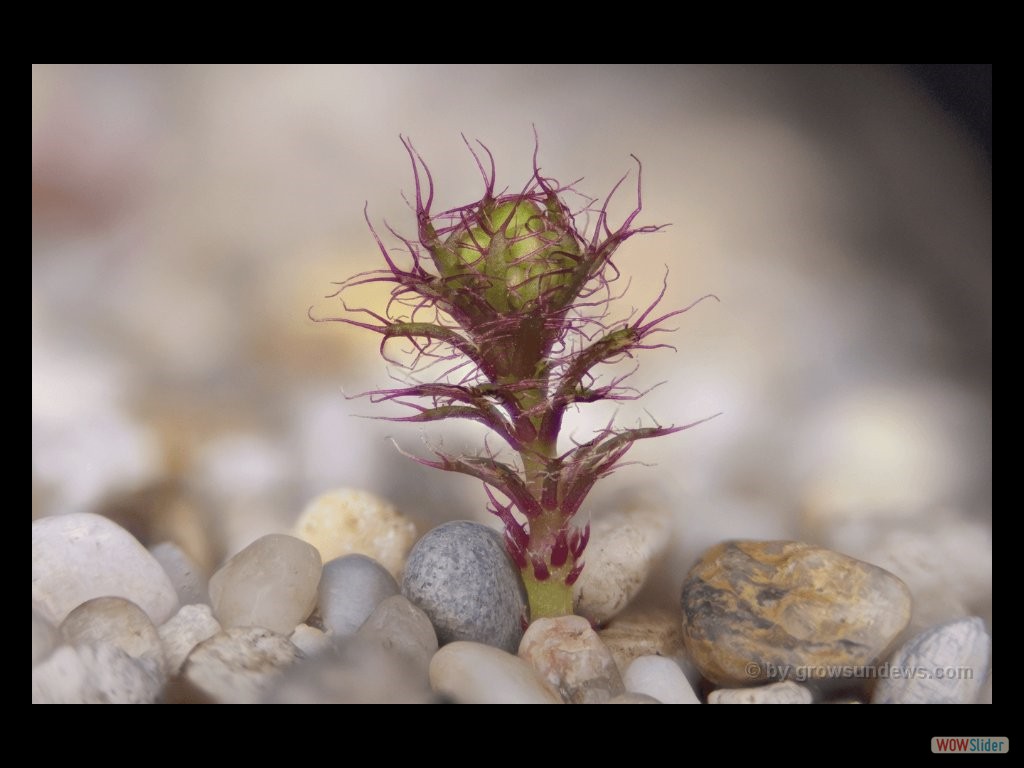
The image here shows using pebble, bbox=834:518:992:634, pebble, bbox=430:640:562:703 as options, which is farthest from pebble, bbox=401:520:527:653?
pebble, bbox=834:518:992:634

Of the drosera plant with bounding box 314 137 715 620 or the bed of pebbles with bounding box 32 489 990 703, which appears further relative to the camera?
the drosera plant with bounding box 314 137 715 620

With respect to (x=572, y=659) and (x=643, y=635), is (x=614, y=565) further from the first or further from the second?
(x=572, y=659)

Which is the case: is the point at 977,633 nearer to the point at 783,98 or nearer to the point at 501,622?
the point at 501,622

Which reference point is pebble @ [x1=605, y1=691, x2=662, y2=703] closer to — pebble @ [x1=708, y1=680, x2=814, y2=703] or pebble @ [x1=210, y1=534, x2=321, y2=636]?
pebble @ [x1=708, y1=680, x2=814, y2=703]

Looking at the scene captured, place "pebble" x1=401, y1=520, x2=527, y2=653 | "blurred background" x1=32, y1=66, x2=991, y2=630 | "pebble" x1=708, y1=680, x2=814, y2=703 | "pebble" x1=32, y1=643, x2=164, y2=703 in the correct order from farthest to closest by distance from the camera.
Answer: "blurred background" x1=32, y1=66, x2=991, y2=630 → "pebble" x1=401, y1=520, x2=527, y2=653 → "pebble" x1=708, y1=680, x2=814, y2=703 → "pebble" x1=32, y1=643, x2=164, y2=703

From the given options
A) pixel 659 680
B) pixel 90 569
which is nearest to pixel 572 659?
pixel 659 680
